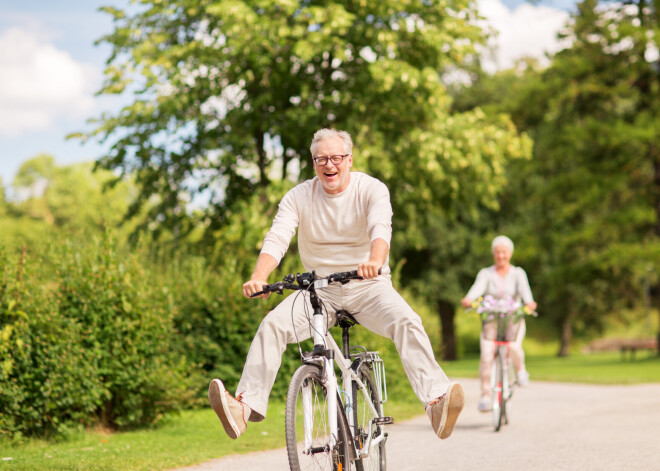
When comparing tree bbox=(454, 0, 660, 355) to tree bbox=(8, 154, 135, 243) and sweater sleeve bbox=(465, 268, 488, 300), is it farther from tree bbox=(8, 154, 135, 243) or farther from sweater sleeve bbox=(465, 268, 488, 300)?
tree bbox=(8, 154, 135, 243)

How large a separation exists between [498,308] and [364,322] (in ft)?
16.5

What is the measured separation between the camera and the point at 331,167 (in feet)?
16.3

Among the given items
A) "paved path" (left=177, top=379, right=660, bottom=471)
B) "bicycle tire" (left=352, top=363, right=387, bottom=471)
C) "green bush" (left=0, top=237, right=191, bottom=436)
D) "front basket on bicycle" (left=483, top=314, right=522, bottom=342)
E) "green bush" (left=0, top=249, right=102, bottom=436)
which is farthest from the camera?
"front basket on bicycle" (left=483, top=314, right=522, bottom=342)

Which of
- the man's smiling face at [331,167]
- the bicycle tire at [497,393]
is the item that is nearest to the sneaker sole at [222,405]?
the man's smiling face at [331,167]

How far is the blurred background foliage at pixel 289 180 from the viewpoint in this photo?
8922 millimetres

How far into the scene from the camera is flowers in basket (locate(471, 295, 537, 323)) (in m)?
9.81

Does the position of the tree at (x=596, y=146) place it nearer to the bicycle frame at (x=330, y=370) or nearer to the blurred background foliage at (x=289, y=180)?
the blurred background foliage at (x=289, y=180)

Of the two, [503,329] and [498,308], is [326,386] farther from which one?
[503,329]

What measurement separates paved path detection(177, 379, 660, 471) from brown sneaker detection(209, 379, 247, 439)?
7.87ft

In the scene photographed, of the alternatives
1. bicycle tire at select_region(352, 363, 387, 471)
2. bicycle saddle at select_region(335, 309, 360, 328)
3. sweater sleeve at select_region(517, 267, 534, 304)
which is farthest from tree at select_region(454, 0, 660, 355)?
bicycle saddle at select_region(335, 309, 360, 328)

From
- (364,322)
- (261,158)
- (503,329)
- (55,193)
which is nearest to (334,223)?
(364,322)

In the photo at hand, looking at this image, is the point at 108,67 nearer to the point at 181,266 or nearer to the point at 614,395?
the point at 181,266

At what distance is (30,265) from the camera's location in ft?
27.8


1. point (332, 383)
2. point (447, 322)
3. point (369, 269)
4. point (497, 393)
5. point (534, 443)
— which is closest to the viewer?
point (369, 269)
